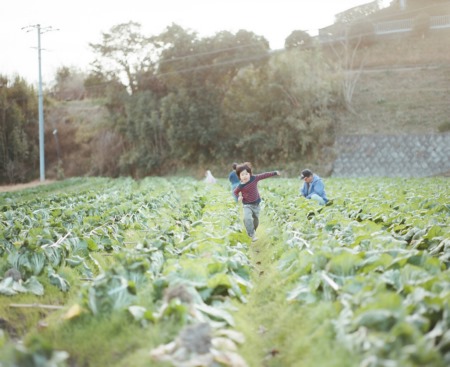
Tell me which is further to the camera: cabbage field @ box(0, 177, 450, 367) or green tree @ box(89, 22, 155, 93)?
green tree @ box(89, 22, 155, 93)

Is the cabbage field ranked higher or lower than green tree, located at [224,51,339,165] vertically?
lower

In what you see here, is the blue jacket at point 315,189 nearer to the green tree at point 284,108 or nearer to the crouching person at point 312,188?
the crouching person at point 312,188

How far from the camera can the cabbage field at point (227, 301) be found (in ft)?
9.69

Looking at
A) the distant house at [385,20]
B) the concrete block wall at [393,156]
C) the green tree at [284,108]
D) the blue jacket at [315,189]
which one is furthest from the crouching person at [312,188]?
the distant house at [385,20]

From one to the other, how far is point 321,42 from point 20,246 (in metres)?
35.5

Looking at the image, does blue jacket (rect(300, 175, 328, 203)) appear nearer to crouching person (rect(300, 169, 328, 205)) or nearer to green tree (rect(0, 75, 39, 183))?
crouching person (rect(300, 169, 328, 205))

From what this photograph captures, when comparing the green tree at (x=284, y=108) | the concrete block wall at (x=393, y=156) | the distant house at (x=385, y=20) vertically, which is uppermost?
the distant house at (x=385, y=20)

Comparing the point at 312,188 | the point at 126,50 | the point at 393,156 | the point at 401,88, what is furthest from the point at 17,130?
Answer: the point at 312,188

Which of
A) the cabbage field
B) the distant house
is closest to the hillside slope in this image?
the distant house

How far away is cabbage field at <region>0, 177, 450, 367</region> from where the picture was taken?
295 centimetres

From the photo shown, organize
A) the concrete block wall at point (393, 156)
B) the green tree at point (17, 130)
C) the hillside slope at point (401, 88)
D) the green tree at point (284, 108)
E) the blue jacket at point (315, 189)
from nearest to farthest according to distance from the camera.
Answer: the blue jacket at point (315, 189), the concrete block wall at point (393, 156), the hillside slope at point (401, 88), the green tree at point (284, 108), the green tree at point (17, 130)

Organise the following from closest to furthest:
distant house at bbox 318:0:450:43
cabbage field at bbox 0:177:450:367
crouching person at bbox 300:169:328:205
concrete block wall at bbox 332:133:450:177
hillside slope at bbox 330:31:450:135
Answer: cabbage field at bbox 0:177:450:367 → crouching person at bbox 300:169:328:205 → concrete block wall at bbox 332:133:450:177 → hillside slope at bbox 330:31:450:135 → distant house at bbox 318:0:450:43

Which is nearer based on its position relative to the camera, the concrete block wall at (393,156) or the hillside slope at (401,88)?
the concrete block wall at (393,156)

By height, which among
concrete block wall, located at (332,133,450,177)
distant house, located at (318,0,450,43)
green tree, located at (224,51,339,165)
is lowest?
concrete block wall, located at (332,133,450,177)
